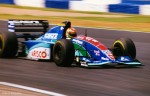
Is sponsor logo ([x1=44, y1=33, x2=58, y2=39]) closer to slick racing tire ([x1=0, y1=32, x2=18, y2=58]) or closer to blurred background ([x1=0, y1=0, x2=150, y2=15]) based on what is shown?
slick racing tire ([x1=0, y1=32, x2=18, y2=58])

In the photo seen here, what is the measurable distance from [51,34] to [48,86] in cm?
328

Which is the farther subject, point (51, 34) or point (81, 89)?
point (51, 34)

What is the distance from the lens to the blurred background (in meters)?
31.9

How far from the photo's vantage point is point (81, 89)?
7832 millimetres

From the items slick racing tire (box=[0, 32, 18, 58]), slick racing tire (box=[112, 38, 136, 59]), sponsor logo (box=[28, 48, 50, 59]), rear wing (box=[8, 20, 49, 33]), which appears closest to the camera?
slick racing tire (box=[112, 38, 136, 59])

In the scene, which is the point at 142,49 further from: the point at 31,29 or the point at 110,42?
the point at 31,29

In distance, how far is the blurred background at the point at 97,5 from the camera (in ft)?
105

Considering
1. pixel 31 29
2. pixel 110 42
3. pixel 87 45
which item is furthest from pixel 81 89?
pixel 110 42

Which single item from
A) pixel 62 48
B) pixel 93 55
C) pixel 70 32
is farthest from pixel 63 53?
pixel 70 32

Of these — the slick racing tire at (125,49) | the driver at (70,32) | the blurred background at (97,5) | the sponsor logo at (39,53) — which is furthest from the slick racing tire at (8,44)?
the blurred background at (97,5)

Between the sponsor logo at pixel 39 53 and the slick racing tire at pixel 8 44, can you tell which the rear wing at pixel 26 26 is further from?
the sponsor logo at pixel 39 53

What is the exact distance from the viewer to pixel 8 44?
11398mm

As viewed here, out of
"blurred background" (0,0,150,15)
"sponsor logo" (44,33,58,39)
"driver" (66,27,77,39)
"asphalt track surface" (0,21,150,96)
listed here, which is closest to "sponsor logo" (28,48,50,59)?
"asphalt track surface" (0,21,150,96)

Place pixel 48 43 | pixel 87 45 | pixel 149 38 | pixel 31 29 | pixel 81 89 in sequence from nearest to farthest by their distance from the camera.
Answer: pixel 81 89
pixel 87 45
pixel 48 43
pixel 31 29
pixel 149 38
